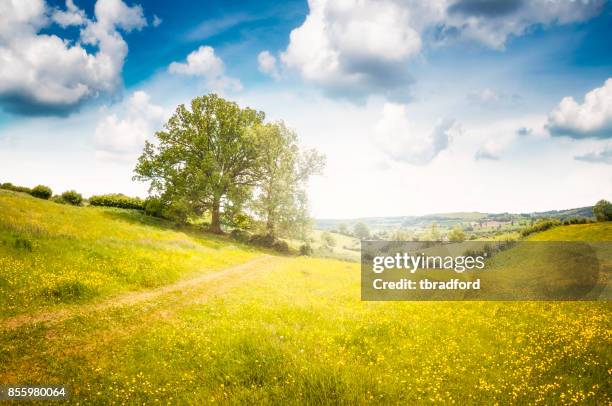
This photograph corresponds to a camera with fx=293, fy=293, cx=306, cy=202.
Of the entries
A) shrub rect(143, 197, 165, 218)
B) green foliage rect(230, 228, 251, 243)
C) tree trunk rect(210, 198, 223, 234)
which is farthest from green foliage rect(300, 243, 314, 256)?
shrub rect(143, 197, 165, 218)

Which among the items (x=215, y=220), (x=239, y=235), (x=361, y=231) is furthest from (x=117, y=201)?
(x=361, y=231)

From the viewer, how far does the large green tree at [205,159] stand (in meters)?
40.1

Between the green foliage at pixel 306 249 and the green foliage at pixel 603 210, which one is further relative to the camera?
the green foliage at pixel 306 249

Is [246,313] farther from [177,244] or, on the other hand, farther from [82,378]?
[177,244]

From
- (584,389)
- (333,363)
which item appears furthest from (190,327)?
(584,389)

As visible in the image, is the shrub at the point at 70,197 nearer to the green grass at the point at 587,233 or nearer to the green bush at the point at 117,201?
the green bush at the point at 117,201

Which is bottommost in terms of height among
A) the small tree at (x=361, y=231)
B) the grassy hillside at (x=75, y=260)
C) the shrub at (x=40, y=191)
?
the small tree at (x=361, y=231)

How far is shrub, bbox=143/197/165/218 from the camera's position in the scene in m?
41.2

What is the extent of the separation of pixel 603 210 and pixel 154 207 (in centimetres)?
6391

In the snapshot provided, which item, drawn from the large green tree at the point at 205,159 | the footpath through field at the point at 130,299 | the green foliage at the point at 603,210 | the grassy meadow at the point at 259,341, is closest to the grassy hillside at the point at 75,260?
the grassy meadow at the point at 259,341

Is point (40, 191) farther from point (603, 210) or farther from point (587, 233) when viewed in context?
point (603, 210)

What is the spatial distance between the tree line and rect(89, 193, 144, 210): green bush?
6.96 m

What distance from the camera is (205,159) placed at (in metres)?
40.3

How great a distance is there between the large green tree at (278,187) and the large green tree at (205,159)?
1913 mm
